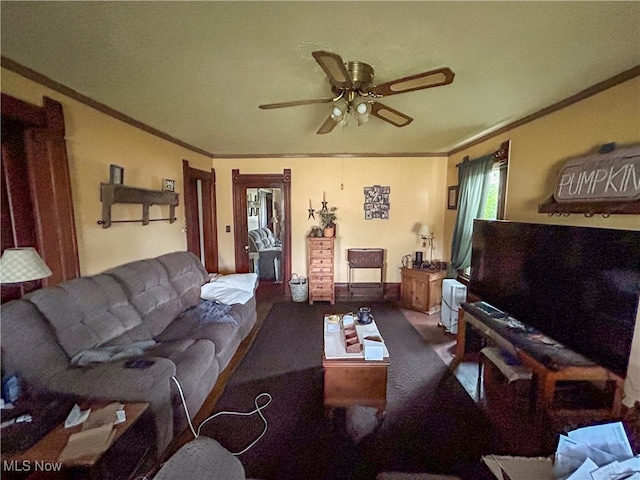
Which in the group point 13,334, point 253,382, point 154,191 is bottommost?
point 253,382

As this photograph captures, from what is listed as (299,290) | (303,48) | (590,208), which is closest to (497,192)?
(590,208)

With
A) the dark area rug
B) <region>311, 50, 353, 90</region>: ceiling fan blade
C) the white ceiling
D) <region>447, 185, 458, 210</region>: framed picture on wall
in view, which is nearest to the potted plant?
<region>447, 185, 458, 210</region>: framed picture on wall

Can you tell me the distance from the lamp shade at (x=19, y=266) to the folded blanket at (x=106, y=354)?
52 cm

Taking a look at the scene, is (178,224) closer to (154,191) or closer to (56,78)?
(154,191)

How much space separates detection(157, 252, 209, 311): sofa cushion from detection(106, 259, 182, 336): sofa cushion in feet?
0.21

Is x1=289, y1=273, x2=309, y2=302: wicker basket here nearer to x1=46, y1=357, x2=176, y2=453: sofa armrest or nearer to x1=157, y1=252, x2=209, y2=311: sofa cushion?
x1=157, y1=252, x2=209, y2=311: sofa cushion

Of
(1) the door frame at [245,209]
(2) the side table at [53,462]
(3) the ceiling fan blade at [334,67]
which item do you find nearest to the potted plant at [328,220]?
(1) the door frame at [245,209]

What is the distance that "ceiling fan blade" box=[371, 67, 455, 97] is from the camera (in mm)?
1445

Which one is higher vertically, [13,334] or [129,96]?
[129,96]

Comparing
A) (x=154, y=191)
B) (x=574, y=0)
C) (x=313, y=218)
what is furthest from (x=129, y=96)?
(x=313, y=218)

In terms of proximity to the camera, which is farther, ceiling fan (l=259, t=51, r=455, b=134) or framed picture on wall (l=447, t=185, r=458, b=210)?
framed picture on wall (l=447, t=185, r=458, b=210)

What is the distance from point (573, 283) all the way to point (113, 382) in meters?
2.73

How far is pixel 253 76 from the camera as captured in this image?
6.15ft

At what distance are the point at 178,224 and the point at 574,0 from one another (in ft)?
12.6
